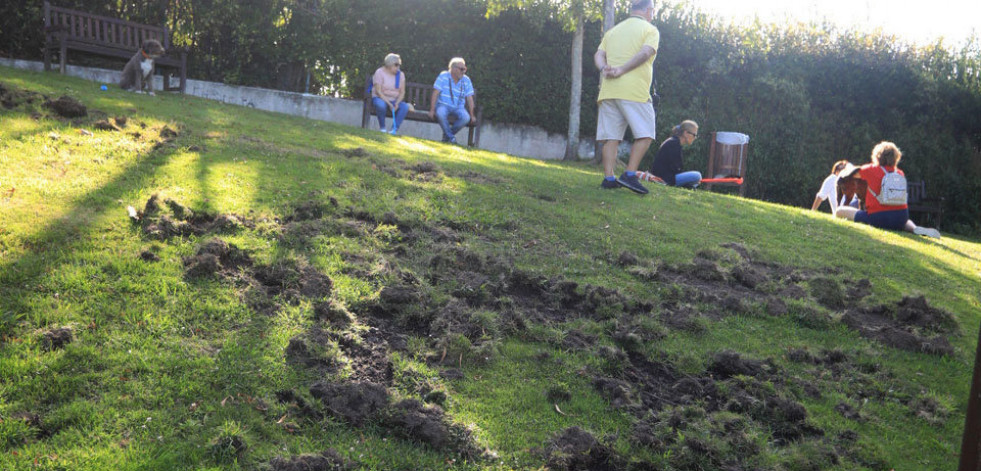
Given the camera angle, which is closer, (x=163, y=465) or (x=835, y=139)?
(x=163, y=465)

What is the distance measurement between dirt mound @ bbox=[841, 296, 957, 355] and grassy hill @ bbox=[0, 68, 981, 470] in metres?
0.02

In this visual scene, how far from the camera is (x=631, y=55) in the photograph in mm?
8508

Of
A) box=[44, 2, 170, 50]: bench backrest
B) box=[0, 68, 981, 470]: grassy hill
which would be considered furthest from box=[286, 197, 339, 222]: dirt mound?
box=[44, 2, 170, 50]: bench backrest

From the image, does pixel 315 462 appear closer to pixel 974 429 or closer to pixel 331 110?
pixel 974 429

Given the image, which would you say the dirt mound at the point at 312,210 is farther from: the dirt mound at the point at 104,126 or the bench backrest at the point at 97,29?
the bench backrest at the point at 97,29

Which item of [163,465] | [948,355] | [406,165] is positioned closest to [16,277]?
[163,465]

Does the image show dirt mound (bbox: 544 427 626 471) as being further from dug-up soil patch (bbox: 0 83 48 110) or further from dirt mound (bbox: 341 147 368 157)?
dug-up soil patch (bbox: 0 83 48 110)

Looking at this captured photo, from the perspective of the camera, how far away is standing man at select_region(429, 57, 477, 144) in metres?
13.5

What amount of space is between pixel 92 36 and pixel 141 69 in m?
2.60

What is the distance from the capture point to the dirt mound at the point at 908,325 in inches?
199

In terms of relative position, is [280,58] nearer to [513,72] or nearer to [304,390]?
[513,72]

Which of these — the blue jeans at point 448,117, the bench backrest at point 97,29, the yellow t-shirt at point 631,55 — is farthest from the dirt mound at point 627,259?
the bench backrest at point 97,29

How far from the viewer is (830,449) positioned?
11.9 feet

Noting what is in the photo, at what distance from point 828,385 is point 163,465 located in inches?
150
